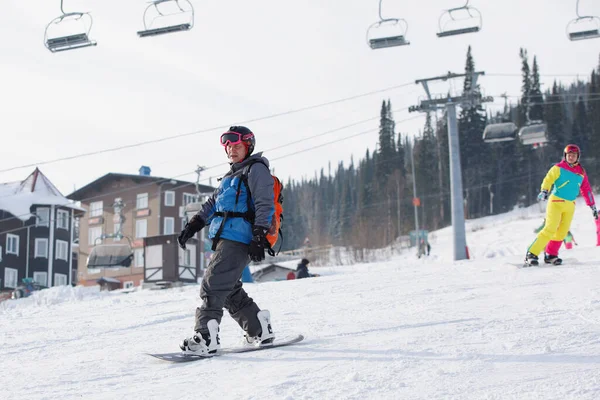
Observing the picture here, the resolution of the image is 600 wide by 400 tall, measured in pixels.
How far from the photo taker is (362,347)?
468 cm

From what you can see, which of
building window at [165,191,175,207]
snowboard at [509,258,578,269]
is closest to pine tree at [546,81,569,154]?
building window at [165,191,175,207]

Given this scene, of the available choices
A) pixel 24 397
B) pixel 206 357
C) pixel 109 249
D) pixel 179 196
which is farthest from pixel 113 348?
pixel 179 196

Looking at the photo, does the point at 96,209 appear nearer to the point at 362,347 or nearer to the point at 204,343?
the point at 204,343

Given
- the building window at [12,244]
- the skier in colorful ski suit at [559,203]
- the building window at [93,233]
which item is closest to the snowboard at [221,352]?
the skier in colorful ski suit at [559,203]

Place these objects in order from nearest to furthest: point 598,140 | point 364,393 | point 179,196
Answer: point 364,393 → point 179,196 → point 598,140

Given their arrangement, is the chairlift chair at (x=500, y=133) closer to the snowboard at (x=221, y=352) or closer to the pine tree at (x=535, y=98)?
the snowboard at (x=221, y=352)

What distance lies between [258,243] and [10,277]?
4933cm

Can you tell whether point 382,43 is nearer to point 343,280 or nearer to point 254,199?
point 343,280

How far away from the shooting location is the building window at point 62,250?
171ft

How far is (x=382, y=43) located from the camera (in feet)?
48.1

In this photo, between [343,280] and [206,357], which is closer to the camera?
[206,357]

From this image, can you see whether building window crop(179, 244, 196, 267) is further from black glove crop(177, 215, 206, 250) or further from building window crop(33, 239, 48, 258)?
building window crop(33, 239, 48, 258)

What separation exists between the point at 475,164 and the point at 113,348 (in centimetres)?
8174

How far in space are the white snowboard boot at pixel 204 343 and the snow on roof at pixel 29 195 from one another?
4875 cm
